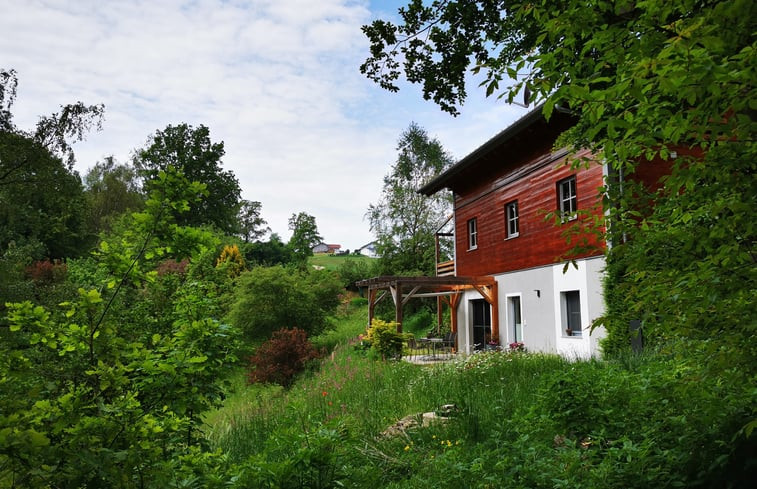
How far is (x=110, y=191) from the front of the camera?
40062 millimetres

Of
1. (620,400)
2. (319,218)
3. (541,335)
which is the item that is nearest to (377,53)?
(620,400)

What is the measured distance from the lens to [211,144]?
141 ft

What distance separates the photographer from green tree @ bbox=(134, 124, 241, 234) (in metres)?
41.2

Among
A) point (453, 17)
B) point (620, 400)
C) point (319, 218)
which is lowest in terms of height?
point (620, 400)

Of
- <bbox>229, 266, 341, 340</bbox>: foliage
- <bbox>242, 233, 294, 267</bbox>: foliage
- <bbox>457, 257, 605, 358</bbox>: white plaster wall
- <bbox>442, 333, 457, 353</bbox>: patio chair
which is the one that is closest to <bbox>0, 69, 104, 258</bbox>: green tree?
<bbox>229, 266, 341, 340</bbox>: foliage

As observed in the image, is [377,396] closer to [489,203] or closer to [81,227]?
[489,203]

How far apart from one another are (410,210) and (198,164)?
827 inches

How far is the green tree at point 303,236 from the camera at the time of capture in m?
49.4

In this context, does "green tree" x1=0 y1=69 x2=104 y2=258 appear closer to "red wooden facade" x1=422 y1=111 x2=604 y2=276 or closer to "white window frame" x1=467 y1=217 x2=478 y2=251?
"red wooden facade" x1=422 y1=111 x2=604 y2=276

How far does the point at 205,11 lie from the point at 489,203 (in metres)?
12.1

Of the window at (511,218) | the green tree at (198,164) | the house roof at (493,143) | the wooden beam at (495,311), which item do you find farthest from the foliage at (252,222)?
the window at (511,218)

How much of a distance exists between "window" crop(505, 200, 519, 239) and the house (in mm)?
31

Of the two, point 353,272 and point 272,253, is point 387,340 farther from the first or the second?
point 272,253

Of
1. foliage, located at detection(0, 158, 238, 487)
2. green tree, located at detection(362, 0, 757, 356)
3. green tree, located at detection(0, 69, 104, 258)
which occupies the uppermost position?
green tree, located at detection(0, 69, 104, 258)
